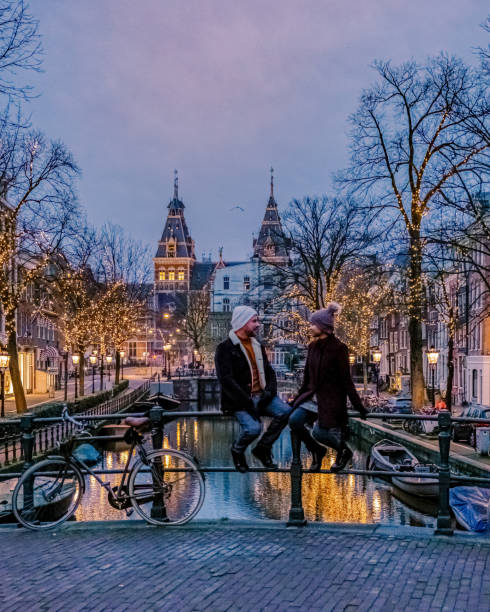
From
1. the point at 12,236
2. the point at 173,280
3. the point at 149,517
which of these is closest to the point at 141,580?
the point at 149,517

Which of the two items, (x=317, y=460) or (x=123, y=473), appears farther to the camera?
(x=123, y=473)

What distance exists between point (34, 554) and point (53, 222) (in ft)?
88.7

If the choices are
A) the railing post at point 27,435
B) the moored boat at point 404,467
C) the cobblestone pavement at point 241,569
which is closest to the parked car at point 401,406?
the moored boat at point 404,467

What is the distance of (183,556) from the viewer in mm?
6559

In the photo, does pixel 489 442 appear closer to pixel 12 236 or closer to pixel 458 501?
pixel 458 501

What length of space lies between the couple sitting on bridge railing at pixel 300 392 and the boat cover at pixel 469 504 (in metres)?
6.29

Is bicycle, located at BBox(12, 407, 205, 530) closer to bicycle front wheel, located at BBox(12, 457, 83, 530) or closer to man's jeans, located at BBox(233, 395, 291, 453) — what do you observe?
Result: bicycle front wheel, located at BBox(12, 457, 83, 530)

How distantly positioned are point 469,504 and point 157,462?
26.7ft

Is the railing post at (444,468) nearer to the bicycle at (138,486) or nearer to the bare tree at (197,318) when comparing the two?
the bicycle at (138,486)

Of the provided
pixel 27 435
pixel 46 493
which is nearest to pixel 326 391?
pixel 27 435

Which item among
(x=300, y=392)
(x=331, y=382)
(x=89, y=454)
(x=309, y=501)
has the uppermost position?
(x=331, y=382)

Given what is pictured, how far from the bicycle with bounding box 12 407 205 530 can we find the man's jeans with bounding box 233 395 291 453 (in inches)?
22.9

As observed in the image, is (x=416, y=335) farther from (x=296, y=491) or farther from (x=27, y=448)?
(x=27, y=448)

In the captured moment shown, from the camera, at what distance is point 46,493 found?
8805 mm
